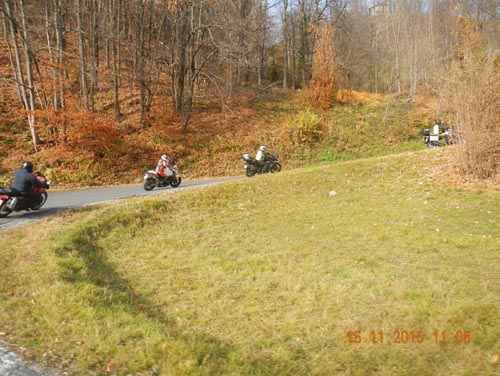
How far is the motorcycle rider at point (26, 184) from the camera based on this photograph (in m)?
9.42

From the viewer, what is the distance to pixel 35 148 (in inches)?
747

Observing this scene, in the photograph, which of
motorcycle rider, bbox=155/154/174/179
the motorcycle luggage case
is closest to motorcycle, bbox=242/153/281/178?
motorcycle rider, bbox=155/154/174/179

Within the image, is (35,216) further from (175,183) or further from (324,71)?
(324,71)

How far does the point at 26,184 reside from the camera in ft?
31.1

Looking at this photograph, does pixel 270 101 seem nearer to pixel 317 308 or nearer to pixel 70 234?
pixel 70 234

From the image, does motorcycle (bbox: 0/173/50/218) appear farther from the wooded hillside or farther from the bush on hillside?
the bush on hillside

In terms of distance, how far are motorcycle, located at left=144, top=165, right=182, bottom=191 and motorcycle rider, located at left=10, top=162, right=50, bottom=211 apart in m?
4.42

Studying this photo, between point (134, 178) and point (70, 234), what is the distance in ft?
34.9
